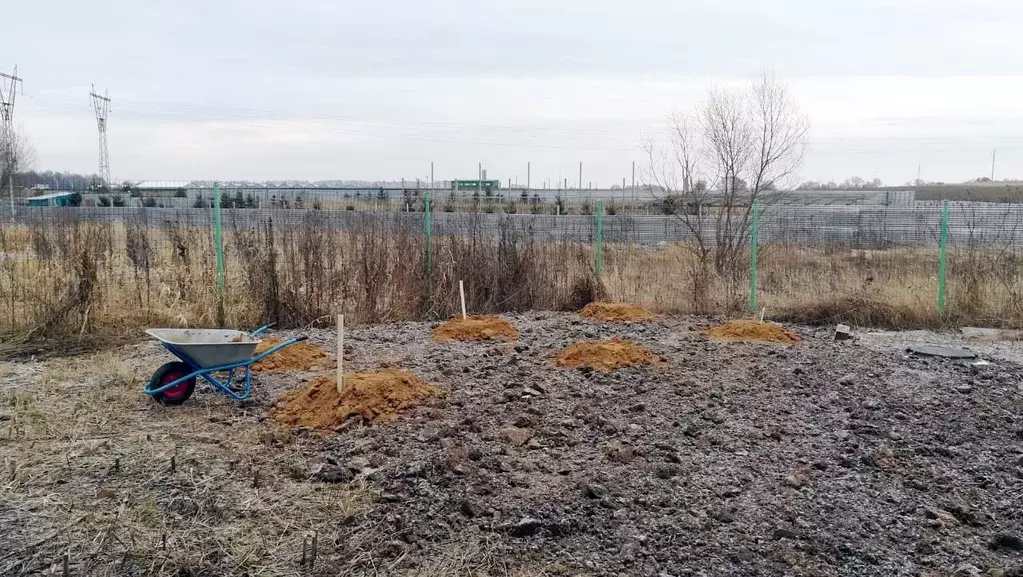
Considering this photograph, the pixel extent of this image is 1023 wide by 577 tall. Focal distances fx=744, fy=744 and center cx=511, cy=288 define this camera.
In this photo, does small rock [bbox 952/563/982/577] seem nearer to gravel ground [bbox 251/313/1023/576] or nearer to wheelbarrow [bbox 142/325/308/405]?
gravel ground [bbox 251/313/1023/576]

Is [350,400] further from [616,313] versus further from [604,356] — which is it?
[616,313]

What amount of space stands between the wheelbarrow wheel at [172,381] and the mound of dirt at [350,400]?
2.40 ft

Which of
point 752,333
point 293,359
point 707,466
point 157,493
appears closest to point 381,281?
point 293,359

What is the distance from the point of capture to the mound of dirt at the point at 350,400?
17.5 ft

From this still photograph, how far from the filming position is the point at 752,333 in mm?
8469

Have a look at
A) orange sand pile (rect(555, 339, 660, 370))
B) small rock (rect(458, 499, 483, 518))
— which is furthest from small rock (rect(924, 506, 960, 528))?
orange sand pile (rect(555, 339, 660, 370))

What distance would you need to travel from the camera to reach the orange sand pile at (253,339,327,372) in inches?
279

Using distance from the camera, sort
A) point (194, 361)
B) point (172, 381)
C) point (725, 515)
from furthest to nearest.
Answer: point (172, 381) → point (194, 361) → point (725, 515)

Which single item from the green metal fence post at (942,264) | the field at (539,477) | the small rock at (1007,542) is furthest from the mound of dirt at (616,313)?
the small rock at (1007,542)

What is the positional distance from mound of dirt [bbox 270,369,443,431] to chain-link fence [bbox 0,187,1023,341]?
410cm

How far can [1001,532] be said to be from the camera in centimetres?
380

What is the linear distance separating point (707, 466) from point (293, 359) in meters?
4.28

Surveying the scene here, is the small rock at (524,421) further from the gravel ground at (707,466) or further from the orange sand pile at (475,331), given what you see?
the orange sand pile at (475,331)

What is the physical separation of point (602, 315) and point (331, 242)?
3814mm
